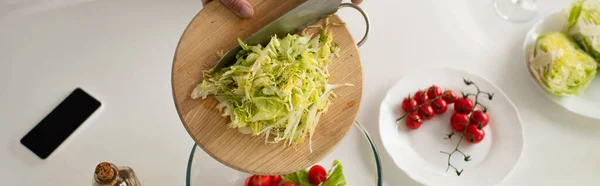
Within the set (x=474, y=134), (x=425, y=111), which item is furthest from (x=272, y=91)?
(x=474, y=134)

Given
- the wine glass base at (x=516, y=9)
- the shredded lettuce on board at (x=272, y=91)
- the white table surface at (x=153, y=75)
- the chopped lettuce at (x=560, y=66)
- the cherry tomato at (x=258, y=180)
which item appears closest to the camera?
the shredded lettuce on board at (x=272, y=91)

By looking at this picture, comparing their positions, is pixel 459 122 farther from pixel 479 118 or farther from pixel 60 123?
pixel 60 123

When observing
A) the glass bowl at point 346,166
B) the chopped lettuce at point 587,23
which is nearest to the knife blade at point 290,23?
the glass bowl at point 346,166

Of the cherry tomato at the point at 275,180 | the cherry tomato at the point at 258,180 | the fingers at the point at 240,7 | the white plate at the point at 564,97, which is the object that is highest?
the fingers at the point at 240,7

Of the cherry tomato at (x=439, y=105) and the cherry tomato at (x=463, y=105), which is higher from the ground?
the cherry tomato at (x=439, y=105)

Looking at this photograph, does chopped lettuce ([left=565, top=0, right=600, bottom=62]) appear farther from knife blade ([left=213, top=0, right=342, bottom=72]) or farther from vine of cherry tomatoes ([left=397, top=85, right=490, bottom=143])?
knife blade ([left=213, top=0, right=342, bottom=72])

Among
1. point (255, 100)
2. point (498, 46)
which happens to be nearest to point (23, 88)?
point (255, 100)

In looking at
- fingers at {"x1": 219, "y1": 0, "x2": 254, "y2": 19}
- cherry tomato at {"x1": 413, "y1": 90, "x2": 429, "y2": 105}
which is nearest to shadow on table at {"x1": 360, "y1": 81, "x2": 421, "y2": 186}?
cherry tomato at {"x1": 413, "y1": 90, "x2": 429, "y2": 105}

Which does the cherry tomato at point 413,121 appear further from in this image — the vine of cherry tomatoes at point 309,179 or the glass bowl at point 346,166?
the vine of cherry tomatoes at point 309,179

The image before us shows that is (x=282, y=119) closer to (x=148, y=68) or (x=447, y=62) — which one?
(x=148, y=68)
